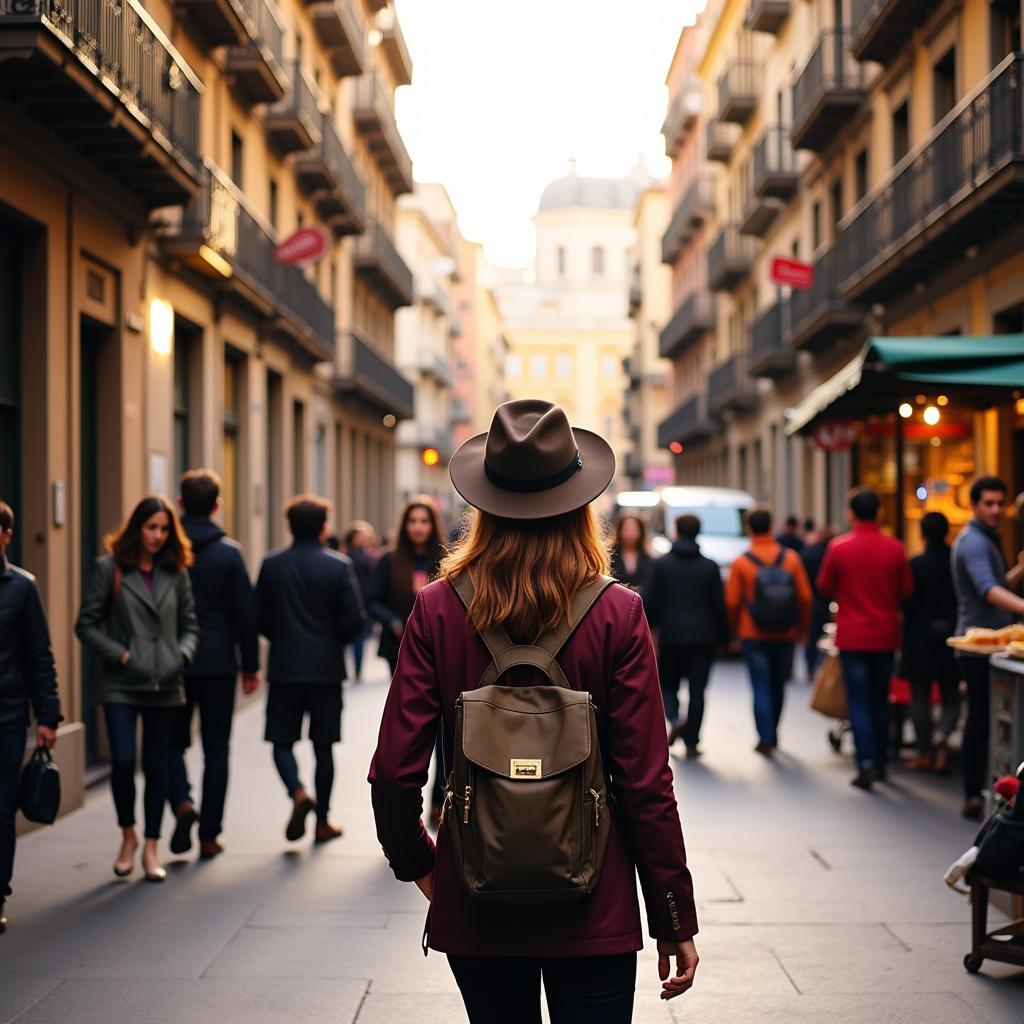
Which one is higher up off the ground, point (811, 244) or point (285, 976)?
point (811, 244)

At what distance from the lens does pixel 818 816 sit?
971 cm

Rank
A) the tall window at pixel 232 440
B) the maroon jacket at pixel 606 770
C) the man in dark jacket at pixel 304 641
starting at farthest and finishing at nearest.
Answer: the tall window at pixel 232 440, the man in dark jacket at pixel 304 641, the maroon jacket at pixel 606 770

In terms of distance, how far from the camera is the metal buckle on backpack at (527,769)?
3111 millimetres

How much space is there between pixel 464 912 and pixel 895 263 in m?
17.3

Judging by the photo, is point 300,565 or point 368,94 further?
point 368,94

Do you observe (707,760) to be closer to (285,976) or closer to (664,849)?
(285,976)

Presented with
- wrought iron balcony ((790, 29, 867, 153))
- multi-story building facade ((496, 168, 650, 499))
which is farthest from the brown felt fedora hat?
multi-story building facade ((496, 168, 650, 499))

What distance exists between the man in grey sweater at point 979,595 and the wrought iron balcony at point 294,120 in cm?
1369

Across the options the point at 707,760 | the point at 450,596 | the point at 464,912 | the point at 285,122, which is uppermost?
the point at 285,122

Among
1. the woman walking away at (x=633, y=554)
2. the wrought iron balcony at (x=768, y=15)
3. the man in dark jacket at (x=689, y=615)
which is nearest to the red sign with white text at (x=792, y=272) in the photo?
the wrought iron balcony at (x=768, y=15)

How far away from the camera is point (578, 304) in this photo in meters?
114

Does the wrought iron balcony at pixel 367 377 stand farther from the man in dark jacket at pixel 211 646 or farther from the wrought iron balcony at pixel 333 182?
the man in dark jacket at pixel 211 646

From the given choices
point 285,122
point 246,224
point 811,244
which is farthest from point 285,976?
point 811,244

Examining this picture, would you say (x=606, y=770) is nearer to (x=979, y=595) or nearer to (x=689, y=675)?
(x=979, y=595)
